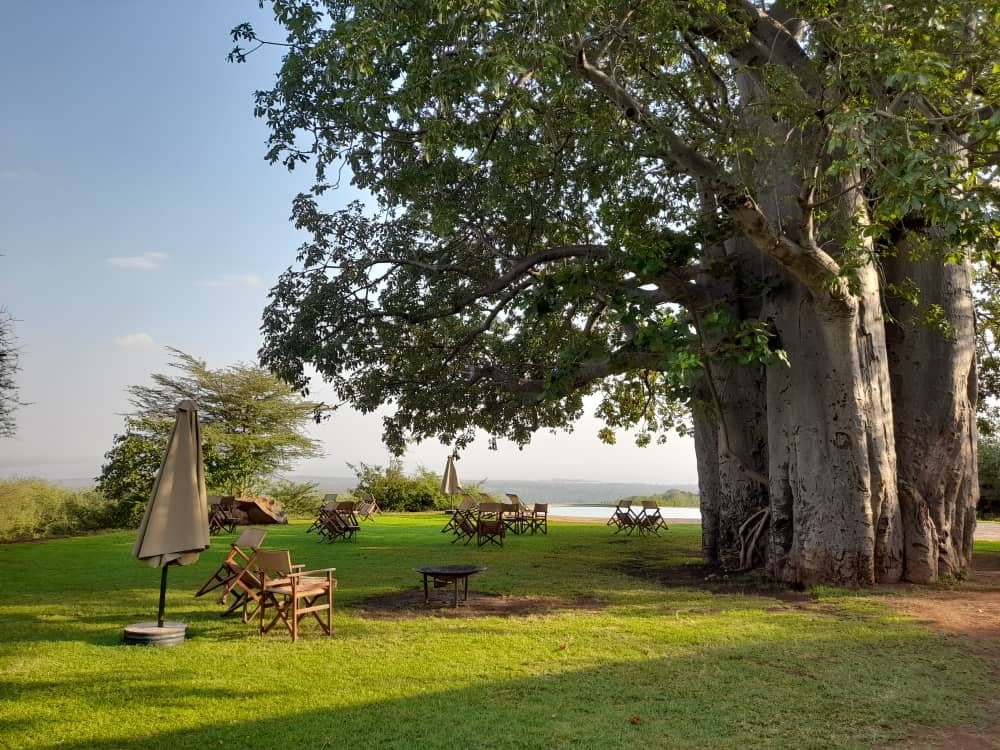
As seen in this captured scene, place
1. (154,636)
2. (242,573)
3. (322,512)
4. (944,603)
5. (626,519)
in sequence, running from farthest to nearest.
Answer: (626,519) < (322,512) < (944,603) < (242,573) < (154,636)

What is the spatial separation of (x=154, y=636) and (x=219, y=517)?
42.1 feet

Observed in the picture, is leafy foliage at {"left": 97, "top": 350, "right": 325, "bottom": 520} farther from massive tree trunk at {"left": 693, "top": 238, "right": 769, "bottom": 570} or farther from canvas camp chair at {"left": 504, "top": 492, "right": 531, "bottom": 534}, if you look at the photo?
massive tree trunk at {"left": 693, "top": 238, "right": 769, "bottom": 570}

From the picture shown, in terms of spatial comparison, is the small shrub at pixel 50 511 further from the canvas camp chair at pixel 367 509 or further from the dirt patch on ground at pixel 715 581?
the dirt patch on ground at pixel 715 581

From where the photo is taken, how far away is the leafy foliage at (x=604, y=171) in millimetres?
7090

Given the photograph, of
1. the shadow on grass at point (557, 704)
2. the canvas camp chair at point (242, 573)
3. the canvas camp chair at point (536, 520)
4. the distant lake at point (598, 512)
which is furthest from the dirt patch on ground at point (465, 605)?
the distant lake at point (598, 512)

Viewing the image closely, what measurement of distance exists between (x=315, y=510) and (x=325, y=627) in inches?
827

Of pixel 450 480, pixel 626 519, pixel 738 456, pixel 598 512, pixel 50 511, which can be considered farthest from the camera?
pixel 598 512

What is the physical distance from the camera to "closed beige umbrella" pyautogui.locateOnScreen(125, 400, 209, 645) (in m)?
6.54

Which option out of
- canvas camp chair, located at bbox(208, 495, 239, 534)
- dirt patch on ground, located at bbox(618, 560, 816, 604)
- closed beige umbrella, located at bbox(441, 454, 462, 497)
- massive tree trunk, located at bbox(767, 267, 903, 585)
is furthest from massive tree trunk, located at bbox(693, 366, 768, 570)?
canvas camp chair, located at bbox(208, 495, 239, 534)

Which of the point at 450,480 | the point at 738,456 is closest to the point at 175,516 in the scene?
the point at 738,456

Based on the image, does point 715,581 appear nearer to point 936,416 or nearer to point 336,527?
point 936,416

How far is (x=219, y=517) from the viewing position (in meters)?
18.6

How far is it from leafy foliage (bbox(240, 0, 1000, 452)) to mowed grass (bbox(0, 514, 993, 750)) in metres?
3.05

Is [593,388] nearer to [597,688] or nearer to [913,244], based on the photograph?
[913,244]
